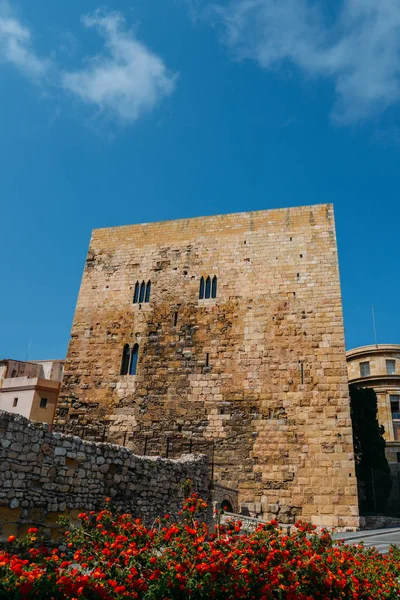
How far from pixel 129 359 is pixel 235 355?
4195 mm

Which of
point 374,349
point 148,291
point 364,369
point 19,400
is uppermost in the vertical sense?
point 374,349

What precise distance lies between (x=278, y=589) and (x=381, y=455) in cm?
1865

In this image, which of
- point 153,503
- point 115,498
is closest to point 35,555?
point 115,498

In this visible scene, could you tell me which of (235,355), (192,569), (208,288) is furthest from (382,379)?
(192,569)

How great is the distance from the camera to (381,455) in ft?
67.4

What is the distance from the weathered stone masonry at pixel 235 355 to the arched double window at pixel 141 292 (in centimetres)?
21

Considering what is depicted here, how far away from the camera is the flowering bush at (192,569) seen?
3385mm

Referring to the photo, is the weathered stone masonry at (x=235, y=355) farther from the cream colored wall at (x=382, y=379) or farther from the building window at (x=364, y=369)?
the building window at (x=364, y=369)

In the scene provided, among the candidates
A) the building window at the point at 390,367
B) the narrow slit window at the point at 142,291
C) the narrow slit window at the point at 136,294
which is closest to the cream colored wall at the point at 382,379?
the building window at the point at 390,367

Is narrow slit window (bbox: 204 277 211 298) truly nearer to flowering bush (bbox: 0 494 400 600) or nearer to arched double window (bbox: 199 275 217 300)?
A: arched double window (bbox: 199 275 217 300)

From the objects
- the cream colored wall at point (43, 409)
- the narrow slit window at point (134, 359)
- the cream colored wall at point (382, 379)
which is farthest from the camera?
the cream colored wall at point (382, 379)

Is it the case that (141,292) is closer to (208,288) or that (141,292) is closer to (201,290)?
(201,290)

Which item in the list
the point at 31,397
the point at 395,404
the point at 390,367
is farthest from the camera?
the point at 390,367

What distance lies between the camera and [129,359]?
1672 centimetres
